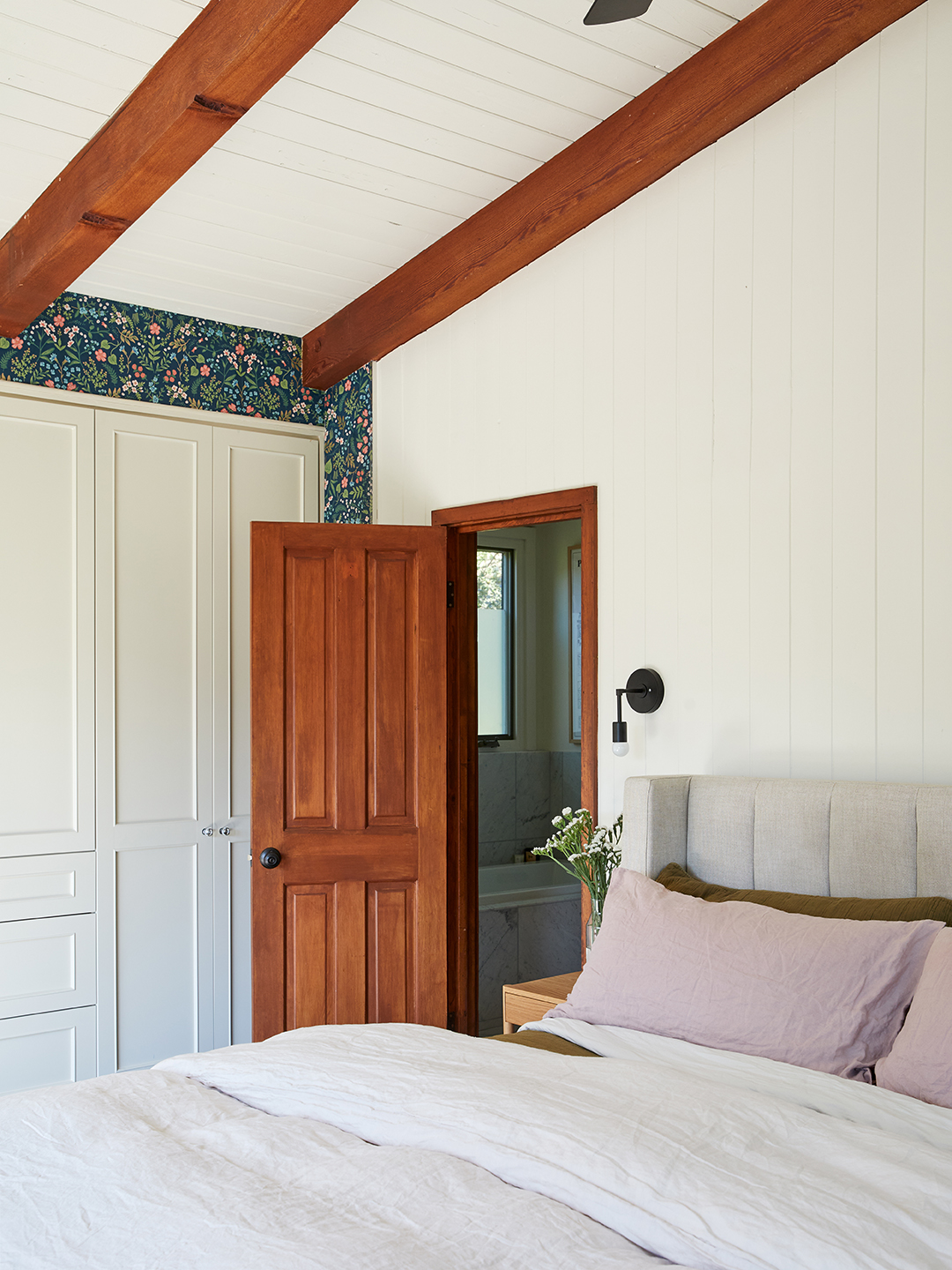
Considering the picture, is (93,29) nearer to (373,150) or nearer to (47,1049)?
(373,150)

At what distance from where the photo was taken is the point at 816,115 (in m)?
2.78

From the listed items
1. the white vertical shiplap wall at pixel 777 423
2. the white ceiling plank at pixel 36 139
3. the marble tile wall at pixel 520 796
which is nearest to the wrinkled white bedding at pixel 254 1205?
the white vertical shiplap wall at pixel 777 423

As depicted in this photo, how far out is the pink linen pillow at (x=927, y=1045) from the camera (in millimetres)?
1800

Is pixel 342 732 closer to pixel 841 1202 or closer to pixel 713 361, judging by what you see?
pixel 713 361

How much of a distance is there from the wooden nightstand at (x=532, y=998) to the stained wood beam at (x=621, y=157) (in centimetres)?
229

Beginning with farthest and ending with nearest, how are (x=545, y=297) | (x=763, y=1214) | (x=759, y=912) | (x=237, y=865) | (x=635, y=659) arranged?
1. (x=237, y=865)
2. (x=545, y=297)
3. (x=635, y=659)
4. (x=759, y=912)
5. (x=763, y=1214)

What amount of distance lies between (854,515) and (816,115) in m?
1.06

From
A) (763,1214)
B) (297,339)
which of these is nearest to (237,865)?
(297,339)

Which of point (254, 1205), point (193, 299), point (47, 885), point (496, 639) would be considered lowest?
point (47, 885)

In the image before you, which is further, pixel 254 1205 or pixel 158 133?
pixel 158 133

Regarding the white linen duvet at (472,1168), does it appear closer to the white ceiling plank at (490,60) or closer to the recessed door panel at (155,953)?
the recessed door panel at (155,953)

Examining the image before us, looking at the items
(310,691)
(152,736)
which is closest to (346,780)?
(310,691)

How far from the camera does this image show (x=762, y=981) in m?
2.11

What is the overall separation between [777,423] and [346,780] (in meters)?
1.91
